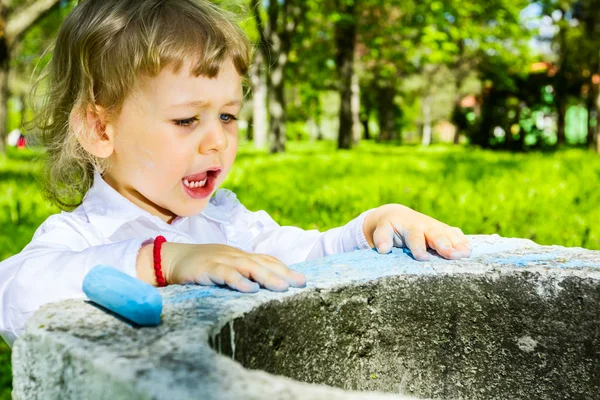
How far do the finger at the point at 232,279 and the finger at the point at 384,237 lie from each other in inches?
21.1

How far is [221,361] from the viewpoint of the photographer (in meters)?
0.95

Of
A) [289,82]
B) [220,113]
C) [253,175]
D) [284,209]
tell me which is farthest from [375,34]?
[220,113]

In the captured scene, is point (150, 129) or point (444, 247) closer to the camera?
point (444, 247)

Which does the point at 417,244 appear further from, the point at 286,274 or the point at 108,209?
the point at 108,209

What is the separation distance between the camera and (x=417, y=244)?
1743mm

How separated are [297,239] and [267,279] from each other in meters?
0.91

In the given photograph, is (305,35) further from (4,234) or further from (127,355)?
(127,355)

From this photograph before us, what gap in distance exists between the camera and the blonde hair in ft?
6.27

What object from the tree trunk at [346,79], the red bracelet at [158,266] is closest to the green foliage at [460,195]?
the red bracelet at [158,266]

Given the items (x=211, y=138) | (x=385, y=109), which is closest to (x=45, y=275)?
(x=211, y=138)

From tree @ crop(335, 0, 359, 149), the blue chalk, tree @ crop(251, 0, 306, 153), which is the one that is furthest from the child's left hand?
tree @ crop(335, 0, 359, 149)

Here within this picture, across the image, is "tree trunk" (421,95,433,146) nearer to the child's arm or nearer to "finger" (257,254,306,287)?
the child's arm

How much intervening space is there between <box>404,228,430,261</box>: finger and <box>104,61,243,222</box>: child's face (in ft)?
1.90

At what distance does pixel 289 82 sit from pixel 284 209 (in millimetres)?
21813
